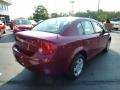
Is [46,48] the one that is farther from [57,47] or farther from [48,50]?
[57,47]

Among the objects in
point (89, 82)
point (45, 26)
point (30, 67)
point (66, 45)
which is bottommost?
point (89, 82)

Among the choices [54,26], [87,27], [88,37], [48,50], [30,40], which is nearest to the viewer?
[48,50]

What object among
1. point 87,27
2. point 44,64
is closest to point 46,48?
point 44,64

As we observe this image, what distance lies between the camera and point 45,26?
19.9 ft

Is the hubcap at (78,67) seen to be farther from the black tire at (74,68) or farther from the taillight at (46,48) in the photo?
the taillight at (46,48)

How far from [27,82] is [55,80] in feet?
2.27

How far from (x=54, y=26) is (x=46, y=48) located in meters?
1.24

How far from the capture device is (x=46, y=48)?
4.83 m

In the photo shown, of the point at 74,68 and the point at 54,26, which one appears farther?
the point at 54,26

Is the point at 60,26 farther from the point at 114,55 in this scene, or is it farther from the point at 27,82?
the point at 114,55

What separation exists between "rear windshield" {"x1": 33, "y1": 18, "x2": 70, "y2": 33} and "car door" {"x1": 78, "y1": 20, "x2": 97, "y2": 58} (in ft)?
1.53

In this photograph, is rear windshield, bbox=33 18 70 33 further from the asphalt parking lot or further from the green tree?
the green tree

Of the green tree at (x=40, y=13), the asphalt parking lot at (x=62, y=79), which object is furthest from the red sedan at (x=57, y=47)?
the green tree at (x=40, y=13)

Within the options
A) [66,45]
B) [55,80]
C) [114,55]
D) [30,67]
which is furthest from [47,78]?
[114,55]
